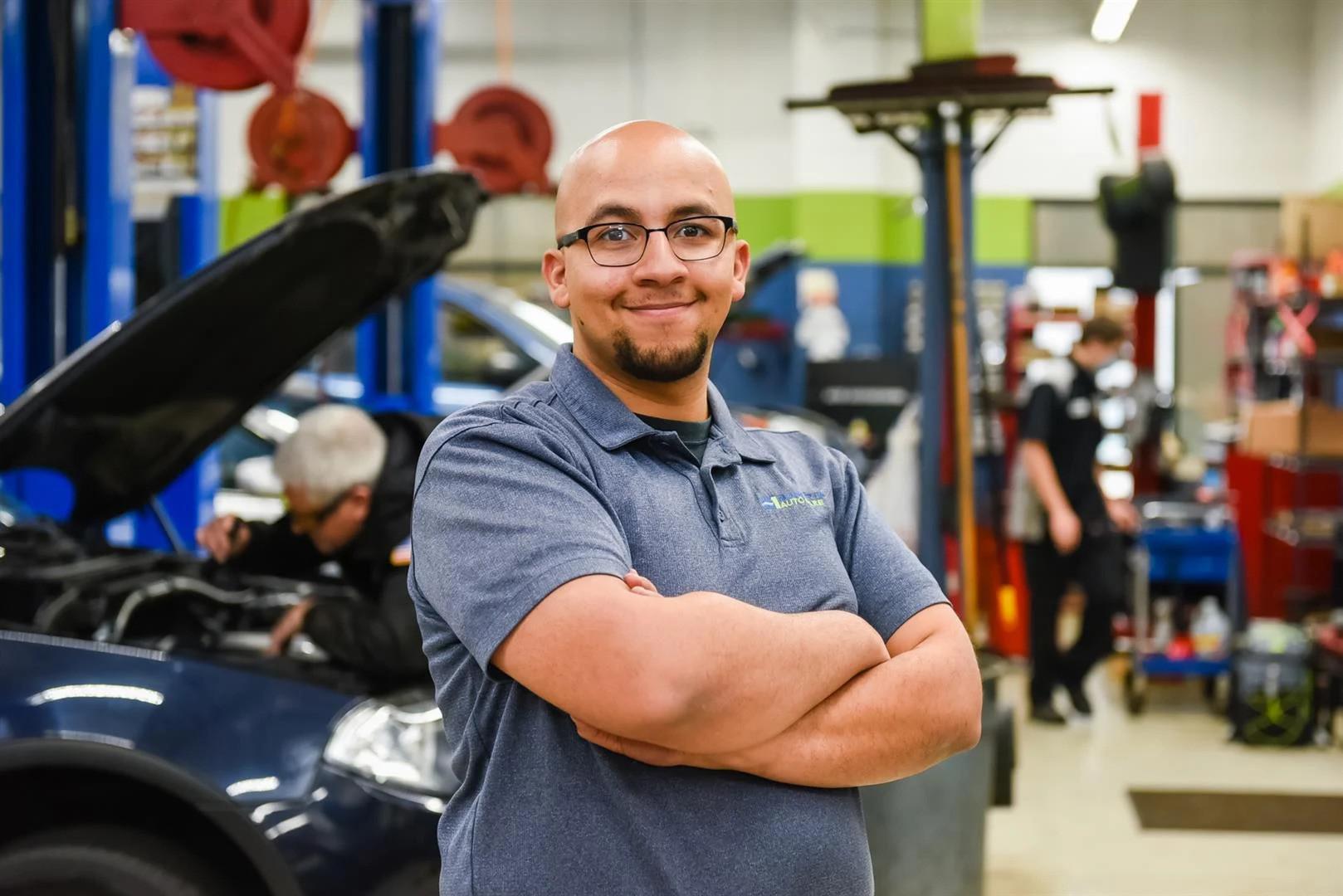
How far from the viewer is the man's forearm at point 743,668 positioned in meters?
1.17

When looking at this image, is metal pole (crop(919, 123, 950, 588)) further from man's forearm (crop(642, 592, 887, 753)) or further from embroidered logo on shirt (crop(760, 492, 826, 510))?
man's forearm (crop(642, 592, 887, 753))

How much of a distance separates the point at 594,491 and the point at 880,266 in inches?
471

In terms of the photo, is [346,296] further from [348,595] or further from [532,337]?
[532,337]

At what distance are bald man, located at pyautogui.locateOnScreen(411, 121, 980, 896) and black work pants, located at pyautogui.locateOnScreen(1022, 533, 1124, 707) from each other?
455cm

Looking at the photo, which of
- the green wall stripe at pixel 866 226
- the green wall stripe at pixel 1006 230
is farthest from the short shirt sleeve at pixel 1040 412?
the green wall stripe at pixel 1006 230

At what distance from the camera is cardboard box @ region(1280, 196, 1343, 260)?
6.69 m

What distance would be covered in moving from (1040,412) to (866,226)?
735 centimetres

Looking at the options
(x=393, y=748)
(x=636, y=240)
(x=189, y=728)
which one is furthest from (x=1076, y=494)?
(x=636, y=240)

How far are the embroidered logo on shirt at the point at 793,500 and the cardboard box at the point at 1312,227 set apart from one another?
19.9ft

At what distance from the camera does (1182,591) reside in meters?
6.50

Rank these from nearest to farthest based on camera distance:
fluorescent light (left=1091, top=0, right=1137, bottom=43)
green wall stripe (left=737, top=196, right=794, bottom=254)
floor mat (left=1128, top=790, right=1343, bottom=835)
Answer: floor mat (left=1128, top=790, right=1343, bottom=835), fluorescent light (left=1091, top=0, right=1137, bottom=43), green wall stripe (left=737, top=196, right=794, bottom=254)

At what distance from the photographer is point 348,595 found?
123 inches

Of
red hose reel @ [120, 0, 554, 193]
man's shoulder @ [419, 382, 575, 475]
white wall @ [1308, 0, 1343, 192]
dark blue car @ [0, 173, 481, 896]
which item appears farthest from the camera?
white wall @ [1308, 0, 1343, 192]

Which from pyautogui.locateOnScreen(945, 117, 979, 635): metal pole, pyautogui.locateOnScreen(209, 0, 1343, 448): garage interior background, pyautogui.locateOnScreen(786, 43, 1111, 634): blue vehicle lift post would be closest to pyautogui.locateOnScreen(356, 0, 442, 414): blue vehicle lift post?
pyautogui.locateOnScreen(786, 43, 1111, 634): blue vehicle lift post
